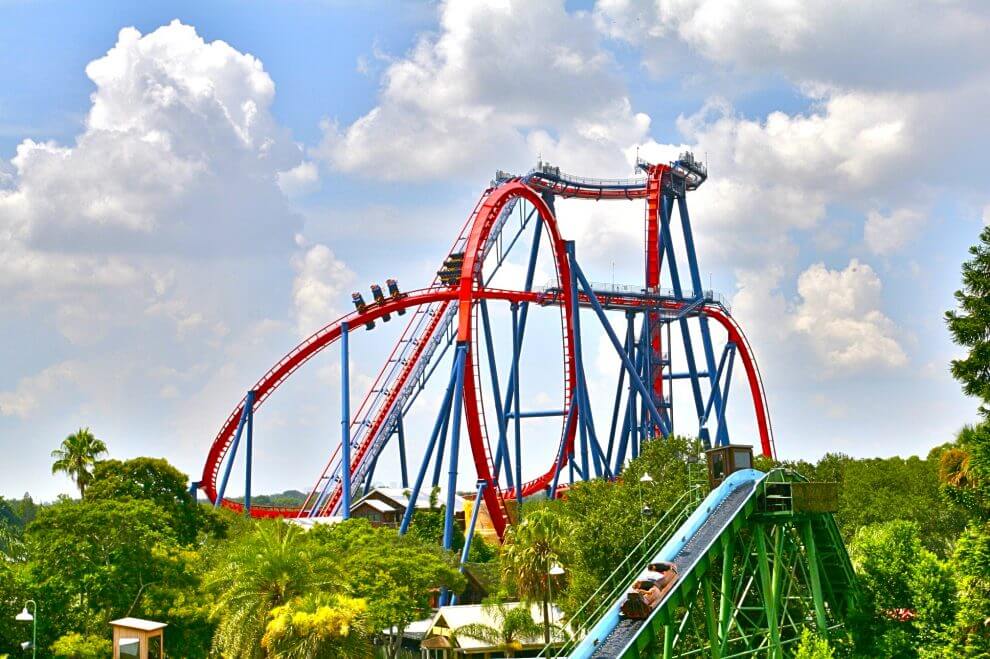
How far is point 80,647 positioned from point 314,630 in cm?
1071

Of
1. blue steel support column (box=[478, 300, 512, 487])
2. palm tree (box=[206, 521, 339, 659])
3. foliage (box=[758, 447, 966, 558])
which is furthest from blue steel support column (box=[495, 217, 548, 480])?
palm tree (box=[206, 521, 339, 659])

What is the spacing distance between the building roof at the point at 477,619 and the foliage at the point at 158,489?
489 inches

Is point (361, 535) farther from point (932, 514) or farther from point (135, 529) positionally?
point (932, 514)

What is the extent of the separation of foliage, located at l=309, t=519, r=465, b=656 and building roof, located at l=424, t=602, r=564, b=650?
100cm

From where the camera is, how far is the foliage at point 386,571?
1492 inches

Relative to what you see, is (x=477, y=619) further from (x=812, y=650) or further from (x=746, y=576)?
(x=812, y=650)

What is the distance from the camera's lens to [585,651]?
22.0 metres

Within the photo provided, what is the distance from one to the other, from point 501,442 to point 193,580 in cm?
2291

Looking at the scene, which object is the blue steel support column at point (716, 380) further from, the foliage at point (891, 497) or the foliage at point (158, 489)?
the foliage at point (158, 489)

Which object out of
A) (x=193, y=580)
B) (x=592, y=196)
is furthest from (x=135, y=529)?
(x=592, y=196)

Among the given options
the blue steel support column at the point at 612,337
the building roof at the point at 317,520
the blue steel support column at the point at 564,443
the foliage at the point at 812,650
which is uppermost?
the blue steel support column at the point at 612,337

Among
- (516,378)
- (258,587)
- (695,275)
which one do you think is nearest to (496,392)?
(516,378)

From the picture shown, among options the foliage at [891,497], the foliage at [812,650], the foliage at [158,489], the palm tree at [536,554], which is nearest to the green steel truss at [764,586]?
the foliage at [812,650]

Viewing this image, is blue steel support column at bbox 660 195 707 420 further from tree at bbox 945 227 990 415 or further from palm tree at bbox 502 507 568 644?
tree at bbox 945 227 990 415
